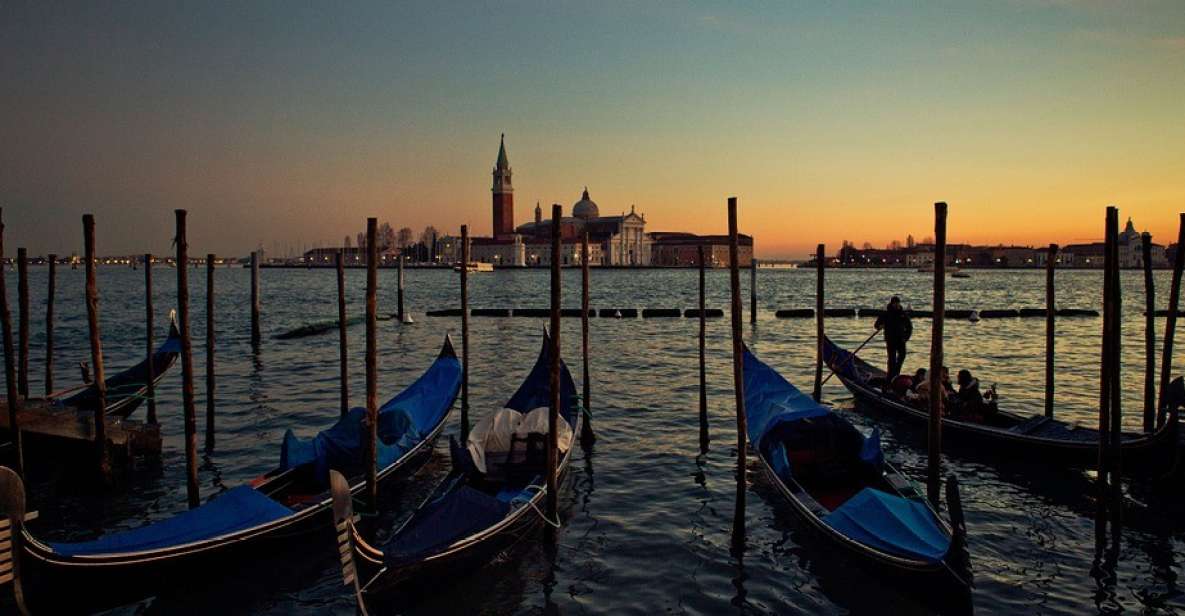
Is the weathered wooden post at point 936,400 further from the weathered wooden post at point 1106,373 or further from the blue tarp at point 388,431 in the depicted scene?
the blue tarp at point 388,431

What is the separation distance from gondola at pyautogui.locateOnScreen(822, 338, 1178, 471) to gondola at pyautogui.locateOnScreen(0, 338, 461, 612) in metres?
7.29

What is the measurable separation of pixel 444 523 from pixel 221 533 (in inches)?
70.9

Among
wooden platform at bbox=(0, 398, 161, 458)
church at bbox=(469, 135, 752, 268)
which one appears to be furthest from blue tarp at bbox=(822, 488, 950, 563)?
church at bbox=(469, 135, 752, 268)

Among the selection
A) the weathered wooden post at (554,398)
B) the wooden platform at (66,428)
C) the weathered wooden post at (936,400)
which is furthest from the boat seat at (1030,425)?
the wooden platform at (66,428)

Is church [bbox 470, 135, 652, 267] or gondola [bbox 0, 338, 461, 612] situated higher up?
church [bbox 470, 135, 652, 267]

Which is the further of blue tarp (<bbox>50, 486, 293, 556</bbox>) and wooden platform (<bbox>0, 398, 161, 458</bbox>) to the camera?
wooden platform (<bbox>0, 398, 161, 458</bbox>)

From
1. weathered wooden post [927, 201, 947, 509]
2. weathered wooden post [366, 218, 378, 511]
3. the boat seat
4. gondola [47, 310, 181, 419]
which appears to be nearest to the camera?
weathered wooden post [927, 201, 947, 509]

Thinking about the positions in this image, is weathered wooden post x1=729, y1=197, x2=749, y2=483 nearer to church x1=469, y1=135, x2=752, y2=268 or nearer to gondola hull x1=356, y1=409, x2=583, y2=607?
gondola hull x1=356, y1=409, x2=583, y2=607

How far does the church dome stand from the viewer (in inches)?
5768

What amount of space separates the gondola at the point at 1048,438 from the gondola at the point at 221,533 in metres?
7.29

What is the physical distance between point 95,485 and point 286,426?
3.82 meters

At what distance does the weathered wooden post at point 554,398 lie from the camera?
24.1 ft

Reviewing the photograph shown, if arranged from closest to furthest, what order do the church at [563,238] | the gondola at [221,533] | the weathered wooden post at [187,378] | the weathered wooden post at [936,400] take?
the gondola at [221,533] < the weathered wooden post at [936,400] < the weathered wooden post at [187,378] < the church at [563,238]

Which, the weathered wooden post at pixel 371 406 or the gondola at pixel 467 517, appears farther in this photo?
the weathered wooden post at pixel 371 406
